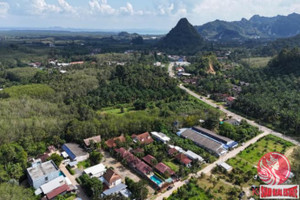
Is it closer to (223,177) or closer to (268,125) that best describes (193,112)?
(268,125)

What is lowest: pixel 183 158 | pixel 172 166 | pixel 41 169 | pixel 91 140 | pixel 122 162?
pixel 172 166

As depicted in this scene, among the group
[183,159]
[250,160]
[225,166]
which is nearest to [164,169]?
[183,159]

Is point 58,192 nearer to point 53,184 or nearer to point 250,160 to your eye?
point 53,184

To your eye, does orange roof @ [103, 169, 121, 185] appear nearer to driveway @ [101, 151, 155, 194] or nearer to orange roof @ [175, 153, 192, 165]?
driveway @ [101, 151, 155, 194]

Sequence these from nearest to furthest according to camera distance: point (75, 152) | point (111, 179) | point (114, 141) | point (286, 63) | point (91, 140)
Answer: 1. point (111, 179)
2. point (75, 152)
3. point (91, 140)
4. point (114, 141)
5. point (286, 63)

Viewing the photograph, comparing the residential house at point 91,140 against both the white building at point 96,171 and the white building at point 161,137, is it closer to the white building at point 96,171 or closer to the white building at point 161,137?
the white building at point 96,171

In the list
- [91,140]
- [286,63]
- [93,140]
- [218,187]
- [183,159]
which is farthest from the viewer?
[286,63]

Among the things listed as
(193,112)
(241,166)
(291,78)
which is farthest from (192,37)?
(241,166)
